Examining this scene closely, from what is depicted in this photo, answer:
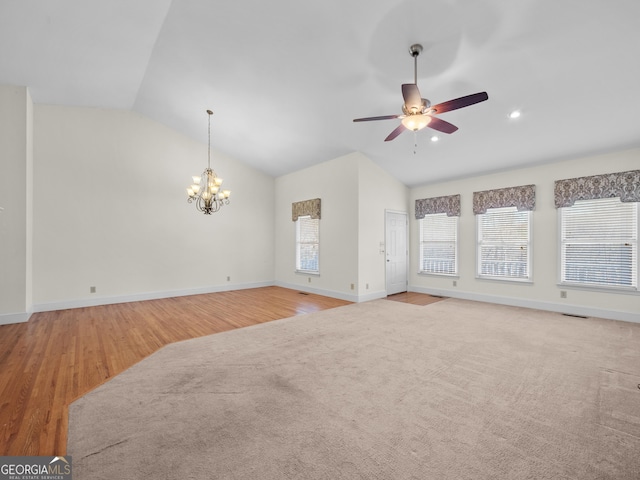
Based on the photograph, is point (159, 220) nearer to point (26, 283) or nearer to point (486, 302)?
point (26, 283)

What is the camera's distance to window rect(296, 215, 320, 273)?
698 centimetres

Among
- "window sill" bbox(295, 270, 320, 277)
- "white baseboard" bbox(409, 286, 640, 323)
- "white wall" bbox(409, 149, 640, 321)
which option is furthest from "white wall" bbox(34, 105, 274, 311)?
"white wall" bbox(409, 149, 640, 321)

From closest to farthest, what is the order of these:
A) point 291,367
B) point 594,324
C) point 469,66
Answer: point 291,367 < point 469,66 < point 594,324

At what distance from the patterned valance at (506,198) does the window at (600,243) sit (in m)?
0.52

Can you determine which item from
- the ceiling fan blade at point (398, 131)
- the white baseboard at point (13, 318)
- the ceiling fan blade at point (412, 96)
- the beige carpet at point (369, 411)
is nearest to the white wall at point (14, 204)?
the white baseboard at point (13, 318)

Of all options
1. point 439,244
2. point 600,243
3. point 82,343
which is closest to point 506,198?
point 600,243

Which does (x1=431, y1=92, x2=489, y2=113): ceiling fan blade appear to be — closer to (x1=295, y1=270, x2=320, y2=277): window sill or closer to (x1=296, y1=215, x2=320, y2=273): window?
(x1=296, y1=215, x2=320, y2=273): window

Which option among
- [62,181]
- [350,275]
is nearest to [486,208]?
[350,275]

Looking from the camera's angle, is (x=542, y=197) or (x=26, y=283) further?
(x=542, y=197)

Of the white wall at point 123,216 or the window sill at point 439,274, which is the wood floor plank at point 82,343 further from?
the window sill at point 439,274

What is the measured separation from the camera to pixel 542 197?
17.3ft

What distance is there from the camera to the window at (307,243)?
6.98m

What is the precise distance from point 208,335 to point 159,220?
11.8 feet

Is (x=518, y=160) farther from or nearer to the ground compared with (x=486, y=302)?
farther from the ground
